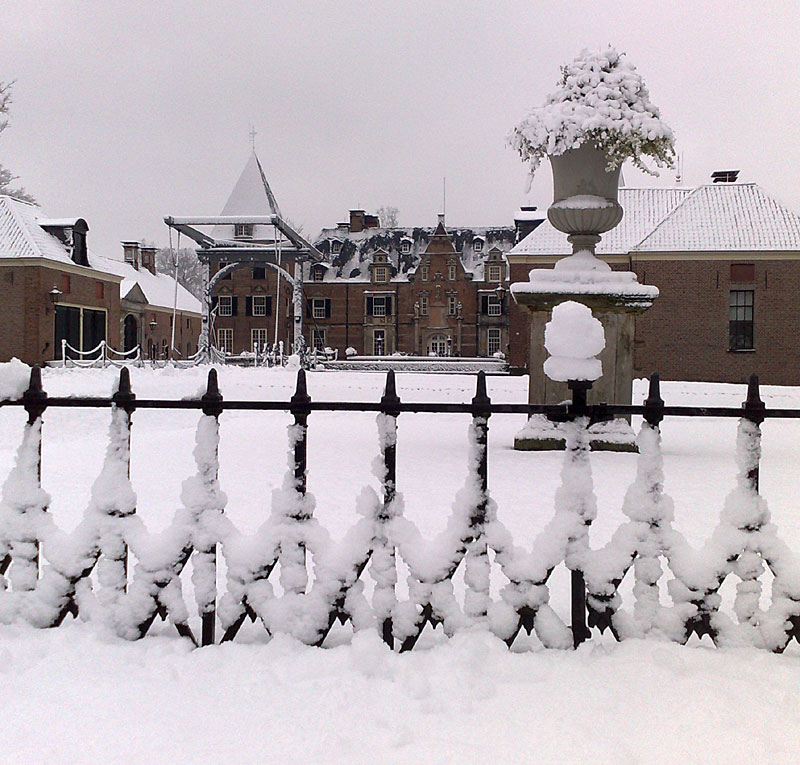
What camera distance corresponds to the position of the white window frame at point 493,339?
1687 inches

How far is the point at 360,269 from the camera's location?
44.2 meters

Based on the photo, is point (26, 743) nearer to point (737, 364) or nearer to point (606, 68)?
point (606, 68)

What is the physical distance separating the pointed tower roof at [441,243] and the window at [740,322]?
65.8 feet

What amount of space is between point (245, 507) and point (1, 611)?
2.01 m

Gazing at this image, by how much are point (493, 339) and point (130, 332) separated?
2018 centimetres

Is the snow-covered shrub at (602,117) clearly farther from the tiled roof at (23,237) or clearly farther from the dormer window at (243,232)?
the dormer window at (243,232)

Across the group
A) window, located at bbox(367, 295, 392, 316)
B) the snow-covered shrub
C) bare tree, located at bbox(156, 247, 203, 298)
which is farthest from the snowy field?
bare tree, located at bbox(156, 247, 203, 298)

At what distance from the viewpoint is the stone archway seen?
38500 millimetres

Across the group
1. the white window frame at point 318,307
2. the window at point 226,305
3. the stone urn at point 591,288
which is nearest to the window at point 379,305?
the white window frame at point 318,307

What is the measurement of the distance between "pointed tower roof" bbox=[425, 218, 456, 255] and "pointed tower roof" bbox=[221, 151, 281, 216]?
9.29 m

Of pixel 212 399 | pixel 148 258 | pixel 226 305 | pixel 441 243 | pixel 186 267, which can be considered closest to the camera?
pixel 212 399

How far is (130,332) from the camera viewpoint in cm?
3897

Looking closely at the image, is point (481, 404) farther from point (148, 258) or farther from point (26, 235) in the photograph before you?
point (148, 258)

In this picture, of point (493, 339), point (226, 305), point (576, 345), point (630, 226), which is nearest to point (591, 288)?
point (576, 345)
